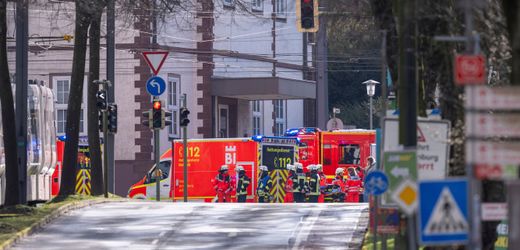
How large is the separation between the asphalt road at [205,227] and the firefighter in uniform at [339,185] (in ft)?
36.0

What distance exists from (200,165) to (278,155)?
2.82 metres

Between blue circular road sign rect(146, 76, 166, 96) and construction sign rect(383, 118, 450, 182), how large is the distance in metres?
17.1

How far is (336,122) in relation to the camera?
48.7 m

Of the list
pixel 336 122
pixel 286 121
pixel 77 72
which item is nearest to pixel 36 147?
pixel 77 72

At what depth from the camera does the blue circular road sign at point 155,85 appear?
32.4m

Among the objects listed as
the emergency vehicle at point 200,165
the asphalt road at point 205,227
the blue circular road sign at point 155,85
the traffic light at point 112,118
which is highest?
the blue circular road sign at point 155,85

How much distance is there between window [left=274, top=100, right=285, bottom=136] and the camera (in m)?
59.7

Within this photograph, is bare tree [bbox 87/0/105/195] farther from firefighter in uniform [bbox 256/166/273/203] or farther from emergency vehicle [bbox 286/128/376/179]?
emergency vehicle [bbox 286/128/376/179]

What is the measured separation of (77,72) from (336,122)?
19.2 metres

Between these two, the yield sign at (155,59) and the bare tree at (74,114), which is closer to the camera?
the bare tree at (74,114)

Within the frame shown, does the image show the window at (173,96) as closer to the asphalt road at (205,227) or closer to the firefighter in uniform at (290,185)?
the firefighter in uniform at (290,185)

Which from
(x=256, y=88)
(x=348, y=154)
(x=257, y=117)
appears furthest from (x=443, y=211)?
(x=257, y=117)

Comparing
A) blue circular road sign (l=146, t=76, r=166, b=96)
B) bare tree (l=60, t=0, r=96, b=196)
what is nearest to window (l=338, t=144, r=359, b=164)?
blue circular road sign (l=146, t=76, r=166, b=96)

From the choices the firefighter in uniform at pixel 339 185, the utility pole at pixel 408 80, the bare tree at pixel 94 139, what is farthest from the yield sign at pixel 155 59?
the utility pole at pixel 408 80
